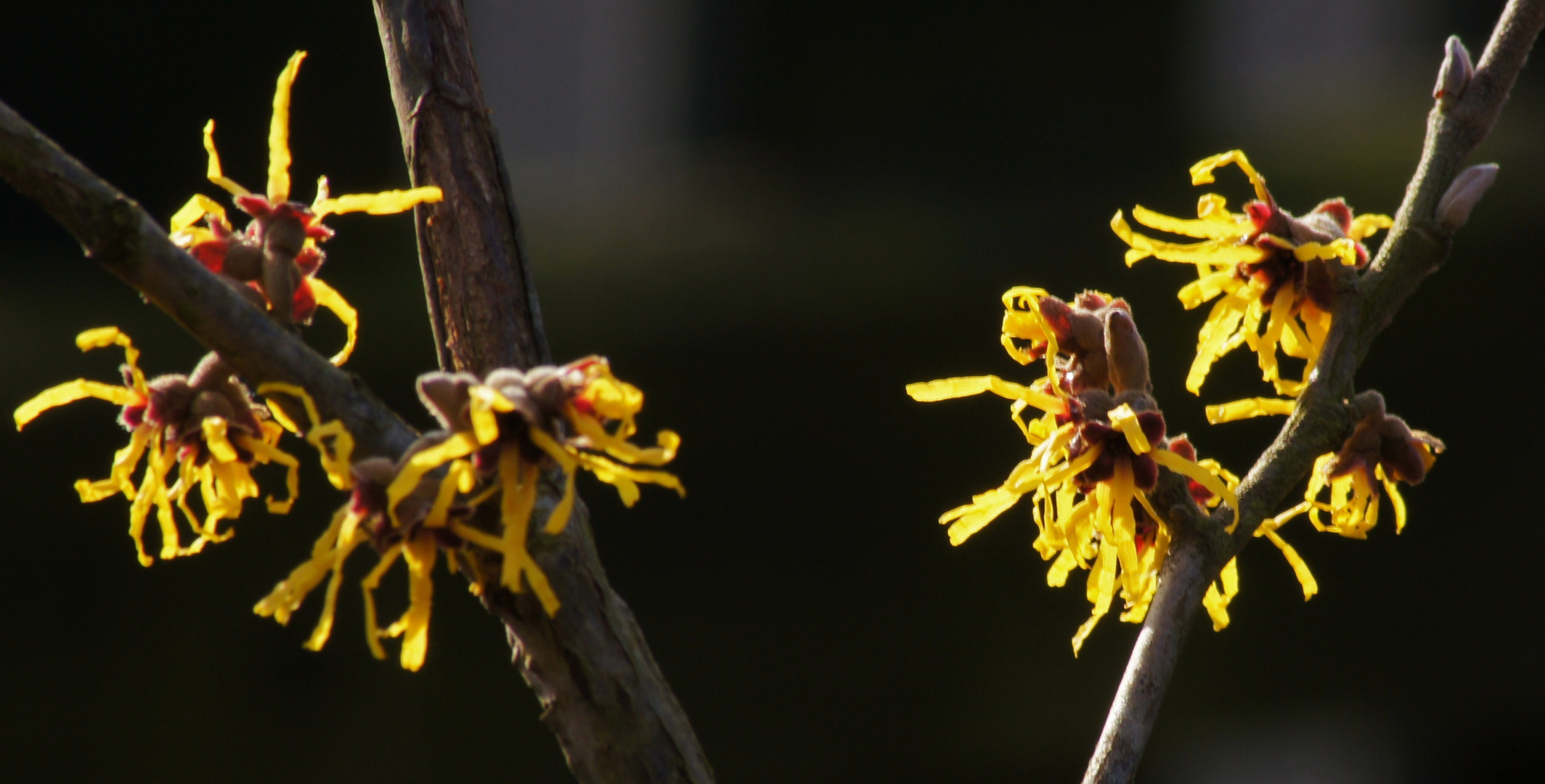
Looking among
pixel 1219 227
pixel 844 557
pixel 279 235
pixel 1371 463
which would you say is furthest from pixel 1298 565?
pixel 844 557

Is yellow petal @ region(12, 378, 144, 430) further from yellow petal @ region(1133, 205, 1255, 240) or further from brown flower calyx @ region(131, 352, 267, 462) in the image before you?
yellow petal @ region(1133, 205, 1255, 240)

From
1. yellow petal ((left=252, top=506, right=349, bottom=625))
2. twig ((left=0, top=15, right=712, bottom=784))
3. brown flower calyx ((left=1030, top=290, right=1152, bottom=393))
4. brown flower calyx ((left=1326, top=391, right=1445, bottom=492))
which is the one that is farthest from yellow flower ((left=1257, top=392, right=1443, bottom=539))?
yellow petal ((left=252, top=506, right=349, bottom=625))

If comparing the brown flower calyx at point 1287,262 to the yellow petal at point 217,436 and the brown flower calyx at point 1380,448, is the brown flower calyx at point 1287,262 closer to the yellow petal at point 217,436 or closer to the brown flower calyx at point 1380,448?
the brown flower calyx at point 1380,448

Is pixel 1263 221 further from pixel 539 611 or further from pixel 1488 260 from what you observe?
pixel 1488 260

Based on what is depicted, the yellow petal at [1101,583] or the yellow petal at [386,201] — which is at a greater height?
the yellow petal at [386,201]

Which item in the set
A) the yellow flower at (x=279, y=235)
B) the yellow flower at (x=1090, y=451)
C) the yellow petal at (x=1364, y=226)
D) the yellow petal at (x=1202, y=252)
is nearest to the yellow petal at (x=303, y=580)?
the yellow flower at (x=279, y=235)

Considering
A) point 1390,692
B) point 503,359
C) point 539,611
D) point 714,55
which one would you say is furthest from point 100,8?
point 1390,692
